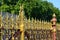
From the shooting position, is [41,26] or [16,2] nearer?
[41,26]

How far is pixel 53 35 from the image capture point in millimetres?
7629

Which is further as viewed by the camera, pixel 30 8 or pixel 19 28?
pixel 30 8

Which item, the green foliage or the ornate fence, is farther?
the green foliage

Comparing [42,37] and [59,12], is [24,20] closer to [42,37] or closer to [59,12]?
[42,37]

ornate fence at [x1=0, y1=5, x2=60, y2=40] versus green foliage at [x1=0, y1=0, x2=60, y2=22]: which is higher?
ornate fence at [x1=0, y1=5, x2=60, y2=40]

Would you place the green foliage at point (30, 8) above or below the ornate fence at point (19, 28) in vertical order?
below

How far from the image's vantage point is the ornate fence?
4.85 m

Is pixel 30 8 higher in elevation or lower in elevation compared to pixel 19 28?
lower

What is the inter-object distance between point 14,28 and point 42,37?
197 centimetres

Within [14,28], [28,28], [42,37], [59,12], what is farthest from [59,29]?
[59,12]

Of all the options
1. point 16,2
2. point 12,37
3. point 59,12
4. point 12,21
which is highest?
point 12,21

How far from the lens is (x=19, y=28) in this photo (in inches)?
214

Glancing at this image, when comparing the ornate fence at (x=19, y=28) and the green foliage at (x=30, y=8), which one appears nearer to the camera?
the ornate fence at (x=19, y=28)

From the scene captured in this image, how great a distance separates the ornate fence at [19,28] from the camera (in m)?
4.85
